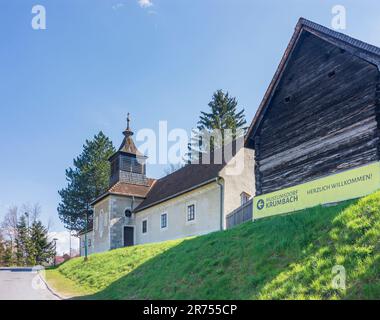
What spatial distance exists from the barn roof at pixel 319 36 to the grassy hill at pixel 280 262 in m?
4.98

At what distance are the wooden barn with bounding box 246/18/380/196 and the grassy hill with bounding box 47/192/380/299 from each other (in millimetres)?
3018

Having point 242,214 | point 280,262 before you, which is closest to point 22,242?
point 242,214

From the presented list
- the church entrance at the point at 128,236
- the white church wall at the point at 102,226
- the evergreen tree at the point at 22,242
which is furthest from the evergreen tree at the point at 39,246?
the church entrance at the point at 128,236

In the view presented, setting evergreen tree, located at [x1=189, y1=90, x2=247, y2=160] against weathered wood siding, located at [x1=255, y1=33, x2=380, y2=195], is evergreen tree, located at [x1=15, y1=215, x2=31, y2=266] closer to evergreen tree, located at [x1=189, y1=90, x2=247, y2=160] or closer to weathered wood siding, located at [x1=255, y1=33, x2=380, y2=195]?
evergreen tree, located at [x1=189, y1=90, x2=247, y2=160]

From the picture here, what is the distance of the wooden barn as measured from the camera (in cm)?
1252

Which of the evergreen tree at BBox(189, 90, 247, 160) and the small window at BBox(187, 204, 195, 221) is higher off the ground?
the evergreen tree at BBox(189, 90, 247, 160)

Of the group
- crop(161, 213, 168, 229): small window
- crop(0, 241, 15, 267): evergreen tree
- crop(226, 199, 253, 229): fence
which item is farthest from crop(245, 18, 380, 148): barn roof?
crop(0, 241, 15, 267): evergreen tree

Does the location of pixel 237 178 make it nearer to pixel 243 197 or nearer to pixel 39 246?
pixel 243 197

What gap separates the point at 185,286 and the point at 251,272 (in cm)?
231

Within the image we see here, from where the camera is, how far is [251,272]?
364 inches
